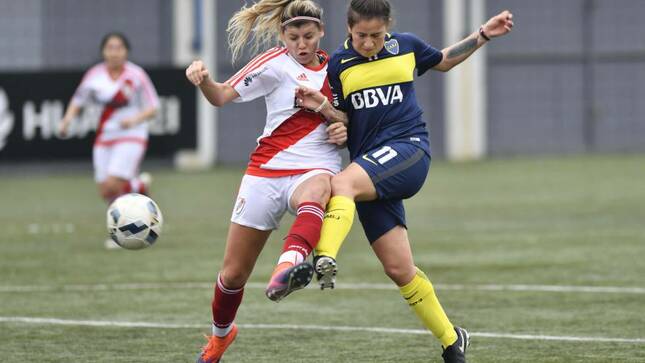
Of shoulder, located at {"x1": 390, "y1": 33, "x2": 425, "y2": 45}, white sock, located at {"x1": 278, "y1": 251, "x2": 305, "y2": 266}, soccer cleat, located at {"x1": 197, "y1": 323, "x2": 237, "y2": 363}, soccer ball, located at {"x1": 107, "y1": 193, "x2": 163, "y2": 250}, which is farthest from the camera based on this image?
soccer ball, located at {"x1": 107, "y1": 193, "x2": 163, "y2": 250}

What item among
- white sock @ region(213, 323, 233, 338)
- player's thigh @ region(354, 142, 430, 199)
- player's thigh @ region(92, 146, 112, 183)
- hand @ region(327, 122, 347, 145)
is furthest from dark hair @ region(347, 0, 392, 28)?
player's thigh @ region(92, 146, 112, 183)

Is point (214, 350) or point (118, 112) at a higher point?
point (118, 112)

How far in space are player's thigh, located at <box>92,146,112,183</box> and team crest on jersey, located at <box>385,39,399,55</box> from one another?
8.68m

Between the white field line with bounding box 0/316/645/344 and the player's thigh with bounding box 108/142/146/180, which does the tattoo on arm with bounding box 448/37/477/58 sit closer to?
the white field line with bounding box 0/316/645/344

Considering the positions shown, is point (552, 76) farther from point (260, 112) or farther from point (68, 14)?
point (68, 14)

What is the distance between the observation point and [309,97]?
691 cm

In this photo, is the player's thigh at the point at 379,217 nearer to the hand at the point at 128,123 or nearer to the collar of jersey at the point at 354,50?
the collar of jersey at the point at 354,50

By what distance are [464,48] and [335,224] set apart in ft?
4.51

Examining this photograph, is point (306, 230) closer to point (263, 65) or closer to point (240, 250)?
point (240, 250)

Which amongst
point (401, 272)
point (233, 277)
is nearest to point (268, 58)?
point (233, 277)

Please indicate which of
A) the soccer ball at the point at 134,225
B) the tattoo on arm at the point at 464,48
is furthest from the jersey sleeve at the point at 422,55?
the soccer ball at the point at 134,225

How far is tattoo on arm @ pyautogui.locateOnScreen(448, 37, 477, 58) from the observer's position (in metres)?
7.31

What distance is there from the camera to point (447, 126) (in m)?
30.1

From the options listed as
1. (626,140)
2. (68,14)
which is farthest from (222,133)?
(626,140)
